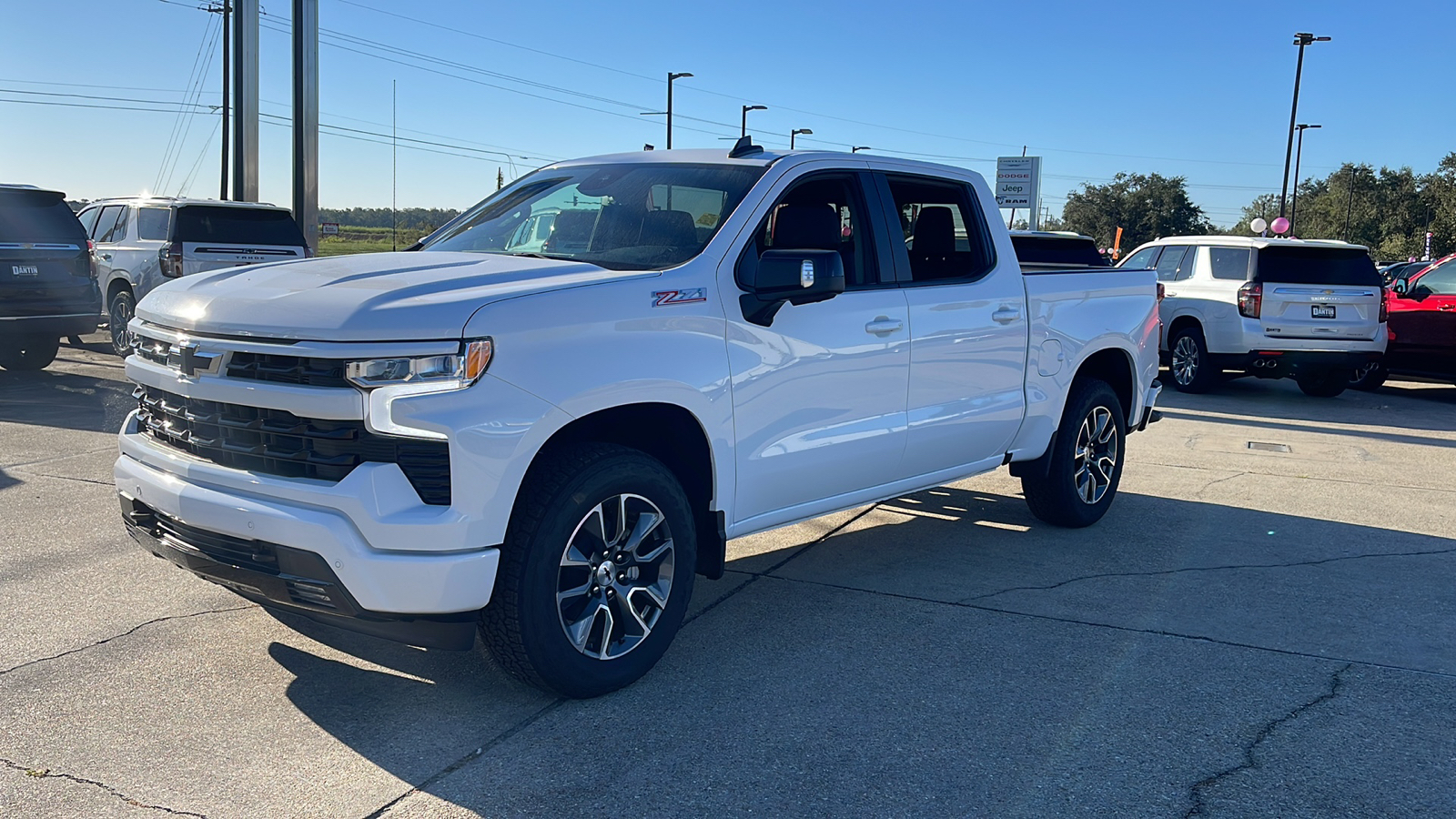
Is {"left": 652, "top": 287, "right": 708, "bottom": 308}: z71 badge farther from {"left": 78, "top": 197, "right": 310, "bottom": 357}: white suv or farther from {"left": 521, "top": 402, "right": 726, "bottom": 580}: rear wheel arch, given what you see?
{"left": 78, "top": 197, "right": 310, "bottom": 357}: white suv

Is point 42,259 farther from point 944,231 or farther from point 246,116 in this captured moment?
point 944,231

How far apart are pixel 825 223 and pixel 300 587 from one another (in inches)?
100

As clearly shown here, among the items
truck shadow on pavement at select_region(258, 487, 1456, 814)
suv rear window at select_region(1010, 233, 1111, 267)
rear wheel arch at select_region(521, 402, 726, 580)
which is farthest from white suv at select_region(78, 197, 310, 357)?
rear wheel arch at select_region(521, 402, 726, 580)

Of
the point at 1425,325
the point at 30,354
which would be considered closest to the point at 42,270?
the point at 30,354

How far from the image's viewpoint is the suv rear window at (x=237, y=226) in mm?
13576

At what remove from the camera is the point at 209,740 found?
369cm

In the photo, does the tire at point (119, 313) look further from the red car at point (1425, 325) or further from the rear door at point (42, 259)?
the red car at point (1425, 325)

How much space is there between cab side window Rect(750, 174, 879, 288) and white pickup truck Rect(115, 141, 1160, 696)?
0.01 m

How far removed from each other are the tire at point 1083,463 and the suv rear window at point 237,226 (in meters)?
10.3

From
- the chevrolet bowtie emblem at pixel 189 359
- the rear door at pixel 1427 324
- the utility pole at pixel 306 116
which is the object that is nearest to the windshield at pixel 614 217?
the chevrolet bowtie emblem at pixel 189 359

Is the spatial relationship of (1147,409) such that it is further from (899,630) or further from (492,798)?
(492,798)

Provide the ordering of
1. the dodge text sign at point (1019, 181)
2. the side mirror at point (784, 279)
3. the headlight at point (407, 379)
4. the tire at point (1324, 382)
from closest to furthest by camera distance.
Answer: the headlight at point (407, 379), the side mirror at point (784, 279), the tire at point (1324, 382), the dodge text sign at point (1019, 181)

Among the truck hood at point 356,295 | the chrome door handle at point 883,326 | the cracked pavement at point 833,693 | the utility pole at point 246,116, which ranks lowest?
the cracked pavement at point 833,693

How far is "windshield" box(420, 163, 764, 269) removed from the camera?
15.4 feet
